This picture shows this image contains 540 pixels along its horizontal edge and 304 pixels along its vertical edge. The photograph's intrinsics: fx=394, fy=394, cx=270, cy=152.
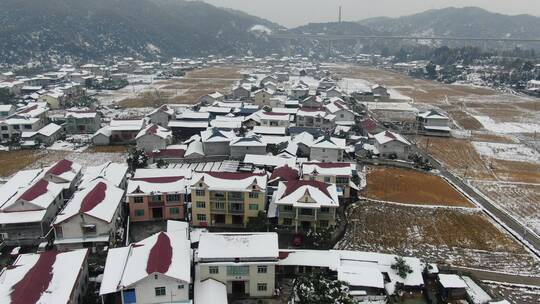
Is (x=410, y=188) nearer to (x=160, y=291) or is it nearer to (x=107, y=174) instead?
(x=160, y=291)

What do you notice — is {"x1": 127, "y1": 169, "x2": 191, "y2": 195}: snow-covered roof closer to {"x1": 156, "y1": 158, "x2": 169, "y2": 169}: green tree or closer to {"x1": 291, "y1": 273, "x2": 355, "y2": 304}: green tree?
{"x1": 156, "y1": 158, "x2": 169, "y2": 169}: green tree

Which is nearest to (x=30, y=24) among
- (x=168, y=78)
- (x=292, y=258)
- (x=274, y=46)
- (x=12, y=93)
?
(x=168, y=78)

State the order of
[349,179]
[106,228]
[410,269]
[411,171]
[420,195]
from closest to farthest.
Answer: [410,269], [106,228], [349,179], [420,195], [411,171]

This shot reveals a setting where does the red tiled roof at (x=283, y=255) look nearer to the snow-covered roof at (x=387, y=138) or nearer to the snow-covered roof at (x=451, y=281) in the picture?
the snow-covered roof at (x=451, y=281)

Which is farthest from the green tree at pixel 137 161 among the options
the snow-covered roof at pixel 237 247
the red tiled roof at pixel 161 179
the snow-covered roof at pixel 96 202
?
the snow-covered roof at pixel 237 247

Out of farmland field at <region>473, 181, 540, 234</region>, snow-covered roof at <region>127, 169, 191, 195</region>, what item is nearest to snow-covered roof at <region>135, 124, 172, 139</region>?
snow-covered roof at <region>127, 169, 191, 195</region>

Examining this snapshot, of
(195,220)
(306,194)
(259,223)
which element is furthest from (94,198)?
(306,194)

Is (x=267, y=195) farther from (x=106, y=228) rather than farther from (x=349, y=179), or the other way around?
(x=106, y=228)
